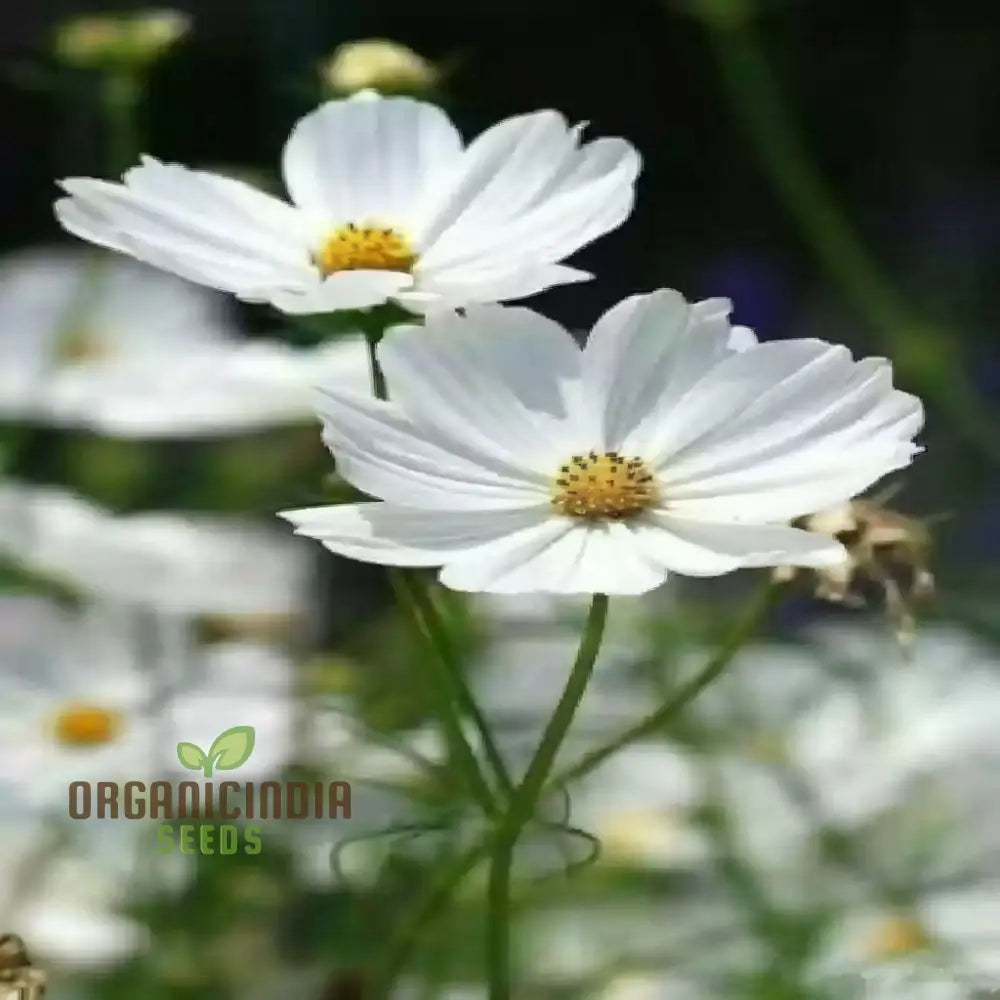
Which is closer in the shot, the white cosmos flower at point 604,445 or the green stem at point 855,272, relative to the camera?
the white cosmos flower at point 604,445

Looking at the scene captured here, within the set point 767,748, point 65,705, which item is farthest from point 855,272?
point 65,705

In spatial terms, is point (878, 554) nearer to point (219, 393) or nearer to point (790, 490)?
point (790, 490)

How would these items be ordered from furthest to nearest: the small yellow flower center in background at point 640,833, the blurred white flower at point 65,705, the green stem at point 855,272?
the green stem at point 855,272, the small yellow flower center in background at point 640,833, the blurred white flower at point 65,705


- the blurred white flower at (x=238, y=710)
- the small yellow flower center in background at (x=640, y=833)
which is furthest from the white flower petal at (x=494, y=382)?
the small yellow flower center in background at (x=640, y=833)

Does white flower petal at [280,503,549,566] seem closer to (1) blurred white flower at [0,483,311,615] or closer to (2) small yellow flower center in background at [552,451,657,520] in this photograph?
(2) small yellow flower center in background at [552,451,657,520]

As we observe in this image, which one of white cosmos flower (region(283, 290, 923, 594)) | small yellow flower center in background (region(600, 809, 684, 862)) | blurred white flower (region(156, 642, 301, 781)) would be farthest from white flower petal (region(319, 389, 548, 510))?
small yellow flower center in background (region(600, 809, 684, 862))

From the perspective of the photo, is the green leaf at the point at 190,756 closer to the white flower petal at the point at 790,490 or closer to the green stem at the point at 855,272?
the white flower petal at the point at 790,490
